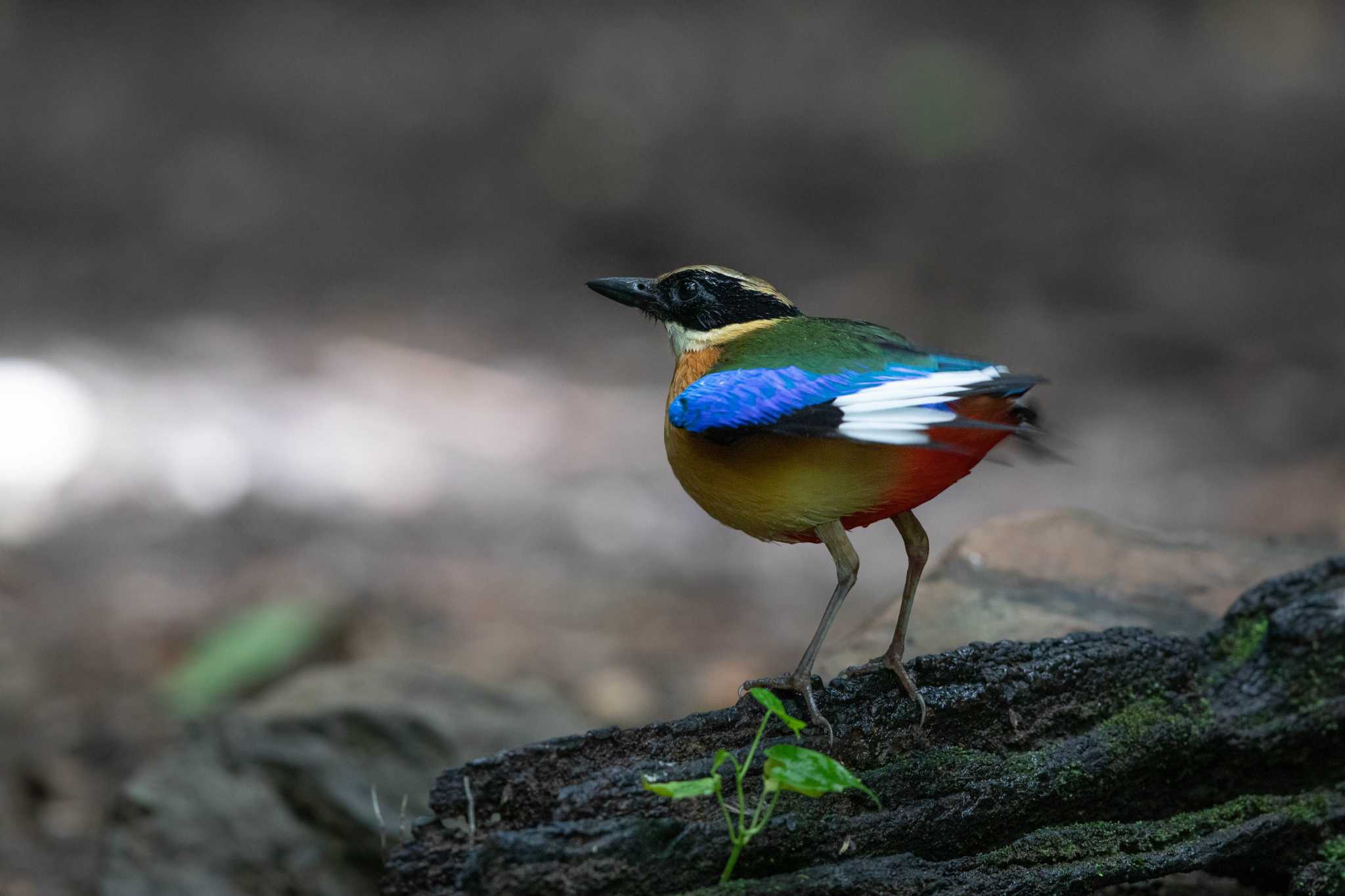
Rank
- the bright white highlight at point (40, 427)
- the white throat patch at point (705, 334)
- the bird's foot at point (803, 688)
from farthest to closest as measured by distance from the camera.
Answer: the bright white highlight at point (40, 427) < the white throat patch at point (705, 334) < the bird's foot at point (803, 688)

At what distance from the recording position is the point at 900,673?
3.27 meters

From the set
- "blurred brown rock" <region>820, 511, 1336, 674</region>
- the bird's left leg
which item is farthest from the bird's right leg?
"blurred brown rock" <region>820, 511, 1336, 674</region>

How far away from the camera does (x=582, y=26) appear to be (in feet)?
47.8

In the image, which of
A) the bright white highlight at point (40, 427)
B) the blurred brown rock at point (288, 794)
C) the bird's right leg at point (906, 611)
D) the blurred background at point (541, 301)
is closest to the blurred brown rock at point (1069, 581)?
the blurred background at point (541, 301)

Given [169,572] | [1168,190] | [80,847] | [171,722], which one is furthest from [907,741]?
[1168,190]

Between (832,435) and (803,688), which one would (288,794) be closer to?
(803,688)

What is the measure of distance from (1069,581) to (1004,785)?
1.67 m

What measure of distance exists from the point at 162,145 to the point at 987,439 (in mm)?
12330

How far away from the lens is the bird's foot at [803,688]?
10.3 ft

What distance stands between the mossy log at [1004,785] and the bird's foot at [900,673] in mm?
23

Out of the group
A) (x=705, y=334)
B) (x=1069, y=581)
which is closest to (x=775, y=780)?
(x=705, y=334)

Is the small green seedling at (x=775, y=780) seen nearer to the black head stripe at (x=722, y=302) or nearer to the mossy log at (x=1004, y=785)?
the mossy log at (x=1004, y=785)

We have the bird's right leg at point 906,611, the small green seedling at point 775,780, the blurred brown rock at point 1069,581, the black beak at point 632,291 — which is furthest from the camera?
the blurred brown rock at point 1069,581

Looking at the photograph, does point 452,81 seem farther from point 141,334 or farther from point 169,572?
point 169,572
